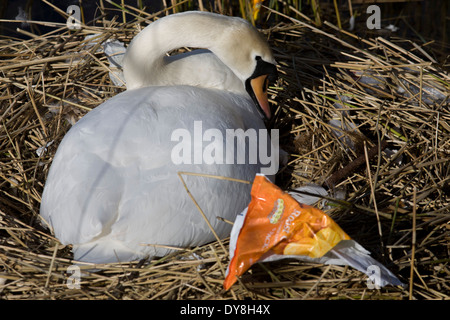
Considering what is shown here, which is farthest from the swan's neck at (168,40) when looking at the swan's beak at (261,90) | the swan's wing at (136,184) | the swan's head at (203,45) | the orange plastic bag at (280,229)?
the orange plastic bag at (280,229)

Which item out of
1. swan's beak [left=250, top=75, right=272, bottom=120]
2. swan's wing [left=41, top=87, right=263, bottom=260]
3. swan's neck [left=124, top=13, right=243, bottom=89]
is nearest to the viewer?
swan's wing [left=41, top=87, right=263, bottom=260]

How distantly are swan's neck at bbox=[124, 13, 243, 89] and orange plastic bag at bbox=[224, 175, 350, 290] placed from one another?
0.94m

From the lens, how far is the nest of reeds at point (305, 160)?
85.7 inches

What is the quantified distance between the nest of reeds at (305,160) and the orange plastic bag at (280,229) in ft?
0.52

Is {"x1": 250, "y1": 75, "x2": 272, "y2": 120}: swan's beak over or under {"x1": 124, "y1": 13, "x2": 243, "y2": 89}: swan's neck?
under

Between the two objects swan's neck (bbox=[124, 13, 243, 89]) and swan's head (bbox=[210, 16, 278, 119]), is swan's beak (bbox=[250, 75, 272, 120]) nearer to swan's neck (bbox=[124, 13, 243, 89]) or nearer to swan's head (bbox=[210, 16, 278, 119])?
swan's head (bbox=[210, 16, 278, 119])

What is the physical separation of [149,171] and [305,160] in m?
1.14

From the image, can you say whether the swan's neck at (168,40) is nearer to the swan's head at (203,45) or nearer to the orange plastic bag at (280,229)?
the swan's head at (203,45)

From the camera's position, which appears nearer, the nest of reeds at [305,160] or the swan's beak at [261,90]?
the nest of reeds at [305,160]

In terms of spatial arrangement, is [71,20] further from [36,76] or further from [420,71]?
[420,71]

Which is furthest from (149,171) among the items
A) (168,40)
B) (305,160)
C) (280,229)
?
(305,160)

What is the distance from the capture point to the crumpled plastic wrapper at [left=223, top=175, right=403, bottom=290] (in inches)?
79.0

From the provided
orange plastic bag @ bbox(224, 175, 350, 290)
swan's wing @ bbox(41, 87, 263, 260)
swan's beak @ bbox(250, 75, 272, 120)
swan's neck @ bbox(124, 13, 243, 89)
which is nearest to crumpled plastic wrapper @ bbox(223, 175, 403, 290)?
orange plastic bag @ bbox(224, 175, 350, 290)

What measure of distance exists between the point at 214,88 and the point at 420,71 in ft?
4.44
